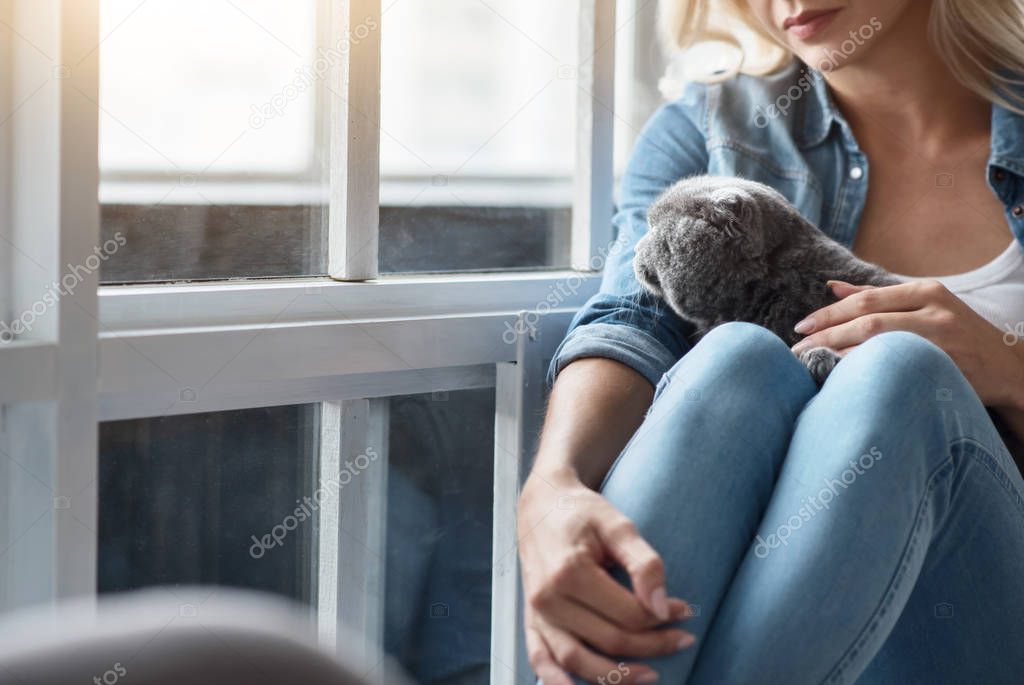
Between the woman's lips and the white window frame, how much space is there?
30 centimetres

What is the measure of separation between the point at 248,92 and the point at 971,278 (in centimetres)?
89

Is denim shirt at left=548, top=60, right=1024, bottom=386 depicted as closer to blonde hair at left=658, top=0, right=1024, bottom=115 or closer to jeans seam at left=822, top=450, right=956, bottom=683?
blonde hair at left=658, top=0, right=1024, bottom=115

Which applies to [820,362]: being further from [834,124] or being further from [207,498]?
[207,498]

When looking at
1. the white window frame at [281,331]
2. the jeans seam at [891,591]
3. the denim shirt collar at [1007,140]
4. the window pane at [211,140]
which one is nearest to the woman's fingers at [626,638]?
the jeans seam at [891,591]

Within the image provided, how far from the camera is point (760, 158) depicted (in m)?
1.38

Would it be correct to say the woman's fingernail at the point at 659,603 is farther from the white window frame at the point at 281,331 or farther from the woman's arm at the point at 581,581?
the white window frame at the point at 281,331

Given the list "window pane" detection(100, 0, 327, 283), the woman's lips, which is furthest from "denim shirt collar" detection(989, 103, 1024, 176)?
"window pane" detection(100, 0, 327, 283)

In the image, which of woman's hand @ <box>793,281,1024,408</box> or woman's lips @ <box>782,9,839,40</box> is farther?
woman's lips @ <box>782,9,839,40</box>

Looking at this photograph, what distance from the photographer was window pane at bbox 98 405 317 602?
1.06 meters

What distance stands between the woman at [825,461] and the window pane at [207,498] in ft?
1.06

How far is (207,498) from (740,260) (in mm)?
649

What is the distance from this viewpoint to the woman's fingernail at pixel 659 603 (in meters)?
0.81

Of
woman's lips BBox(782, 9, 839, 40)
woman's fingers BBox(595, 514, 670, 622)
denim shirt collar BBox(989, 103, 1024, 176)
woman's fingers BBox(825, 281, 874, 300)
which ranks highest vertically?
woman's lips BBox(782, 9, 839, 40)

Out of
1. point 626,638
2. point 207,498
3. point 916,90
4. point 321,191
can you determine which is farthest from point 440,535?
point 916,90
